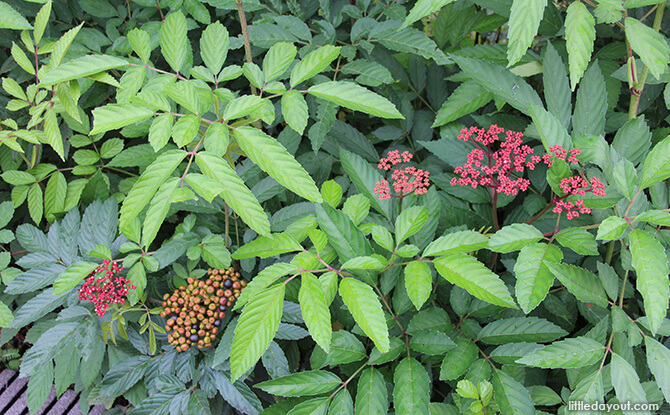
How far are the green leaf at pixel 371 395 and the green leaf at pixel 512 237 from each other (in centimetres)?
38

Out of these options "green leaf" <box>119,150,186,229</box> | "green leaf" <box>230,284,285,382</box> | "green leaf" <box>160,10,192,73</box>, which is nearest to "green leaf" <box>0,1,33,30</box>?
"green leaf" <box>160,10,192,73</box>

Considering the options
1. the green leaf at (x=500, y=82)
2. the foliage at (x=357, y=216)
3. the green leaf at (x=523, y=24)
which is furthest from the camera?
the green leaf at (x=500, y=82)

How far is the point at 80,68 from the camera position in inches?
35.1

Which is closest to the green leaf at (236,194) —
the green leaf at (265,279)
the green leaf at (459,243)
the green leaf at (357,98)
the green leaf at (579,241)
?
the green leaf at (265,279)

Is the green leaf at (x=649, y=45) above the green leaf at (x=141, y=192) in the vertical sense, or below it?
above

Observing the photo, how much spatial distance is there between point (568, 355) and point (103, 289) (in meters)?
1.08

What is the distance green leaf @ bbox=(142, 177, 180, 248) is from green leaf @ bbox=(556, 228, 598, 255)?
757 mm

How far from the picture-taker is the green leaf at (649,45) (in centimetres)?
80

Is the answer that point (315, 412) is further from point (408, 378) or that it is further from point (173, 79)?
point (173, 79)

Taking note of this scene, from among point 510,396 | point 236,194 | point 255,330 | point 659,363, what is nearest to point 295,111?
point 236,194

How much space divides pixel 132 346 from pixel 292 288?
624 millimetres

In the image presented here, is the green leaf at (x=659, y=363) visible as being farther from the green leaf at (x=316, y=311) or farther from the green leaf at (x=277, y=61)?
the green leaf at (x=277, y=61)

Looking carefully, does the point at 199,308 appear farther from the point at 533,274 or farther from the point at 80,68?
the point at 533,274

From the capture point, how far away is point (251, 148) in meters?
0.81
